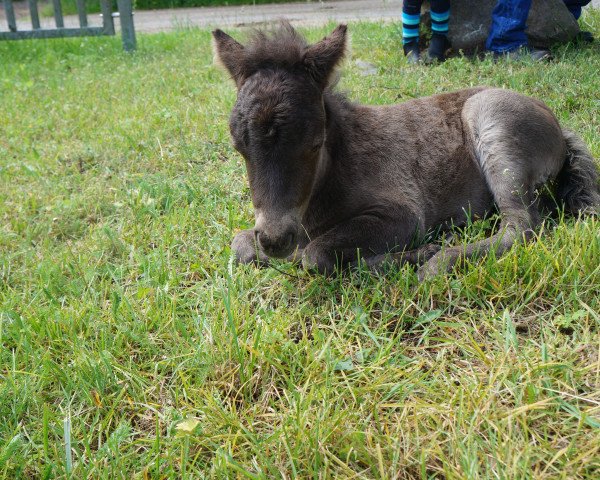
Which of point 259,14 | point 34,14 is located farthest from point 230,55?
point 259,14

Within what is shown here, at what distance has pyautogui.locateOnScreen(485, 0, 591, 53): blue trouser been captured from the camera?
7211 mm

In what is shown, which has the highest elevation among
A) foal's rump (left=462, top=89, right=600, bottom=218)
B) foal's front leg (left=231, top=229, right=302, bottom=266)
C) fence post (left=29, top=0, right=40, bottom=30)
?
fence post (left=29, top=0, right=40, bottom=30)

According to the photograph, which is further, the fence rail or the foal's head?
the fence rail

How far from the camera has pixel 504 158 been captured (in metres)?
3.96

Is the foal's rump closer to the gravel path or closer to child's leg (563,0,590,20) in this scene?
child's leg (563,0,590,20)

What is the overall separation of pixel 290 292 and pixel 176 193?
1810 mm

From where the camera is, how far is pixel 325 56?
335 cm

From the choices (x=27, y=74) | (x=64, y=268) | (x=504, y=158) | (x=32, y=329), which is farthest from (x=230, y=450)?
(x=27, y=74)

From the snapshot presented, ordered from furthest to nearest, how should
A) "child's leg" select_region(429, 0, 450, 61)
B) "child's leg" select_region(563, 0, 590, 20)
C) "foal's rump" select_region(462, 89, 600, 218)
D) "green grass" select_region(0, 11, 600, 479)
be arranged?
1. "child's leg" select_region(563, 0, 590, 20)
2. "child's leg" select_region(429, 0, 450, 61)
3. "foal's rump" select_region(462, 89, 600, 218)
4. "green grass" select_region(0, 11, 600, 479)

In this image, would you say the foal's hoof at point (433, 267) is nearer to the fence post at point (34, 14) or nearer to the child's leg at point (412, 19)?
the child's leg at point (412, 19)

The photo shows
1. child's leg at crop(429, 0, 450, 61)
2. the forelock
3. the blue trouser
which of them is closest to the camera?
the forelock

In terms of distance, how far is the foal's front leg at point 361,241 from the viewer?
341 centimetres

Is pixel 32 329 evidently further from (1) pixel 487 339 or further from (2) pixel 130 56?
(2) pixel 130 56

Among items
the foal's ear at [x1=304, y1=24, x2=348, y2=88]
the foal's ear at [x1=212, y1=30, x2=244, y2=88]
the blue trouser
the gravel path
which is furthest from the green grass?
the gravel path
